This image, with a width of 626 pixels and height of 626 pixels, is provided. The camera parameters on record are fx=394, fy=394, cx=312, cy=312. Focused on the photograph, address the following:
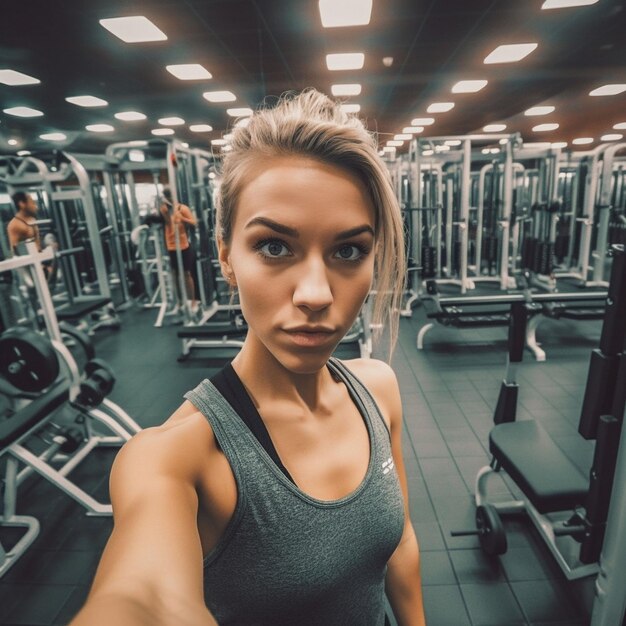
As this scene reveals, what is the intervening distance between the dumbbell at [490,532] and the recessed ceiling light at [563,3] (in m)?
4.99

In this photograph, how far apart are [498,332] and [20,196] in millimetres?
6023

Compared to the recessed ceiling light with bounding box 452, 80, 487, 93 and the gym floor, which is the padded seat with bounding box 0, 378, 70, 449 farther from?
the recessed ceiling light with bounding box 452, 80, 487, 93

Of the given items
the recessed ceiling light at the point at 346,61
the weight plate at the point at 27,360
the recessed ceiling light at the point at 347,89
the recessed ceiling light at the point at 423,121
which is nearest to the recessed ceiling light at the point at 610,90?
the recessed ceiling light at the point at 423,121

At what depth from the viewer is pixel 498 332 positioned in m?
4.97

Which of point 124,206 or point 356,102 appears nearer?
point 124,206

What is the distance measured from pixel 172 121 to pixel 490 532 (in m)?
10.6

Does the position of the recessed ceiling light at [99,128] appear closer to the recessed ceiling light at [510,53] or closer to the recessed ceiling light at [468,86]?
the recessed ceiling light at [468,86]

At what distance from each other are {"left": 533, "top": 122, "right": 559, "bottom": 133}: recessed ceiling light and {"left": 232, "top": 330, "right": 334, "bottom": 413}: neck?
45.2ft

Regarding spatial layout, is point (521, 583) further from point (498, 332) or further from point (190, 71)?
point (190, 71)

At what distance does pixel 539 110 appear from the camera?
376 inches

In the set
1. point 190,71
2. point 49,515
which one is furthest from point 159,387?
point 190,71

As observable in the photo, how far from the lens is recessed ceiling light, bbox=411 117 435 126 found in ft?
34.1

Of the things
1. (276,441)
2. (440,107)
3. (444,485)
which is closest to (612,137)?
(440,107)

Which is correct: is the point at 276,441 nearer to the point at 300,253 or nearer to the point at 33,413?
the point at 300,253
